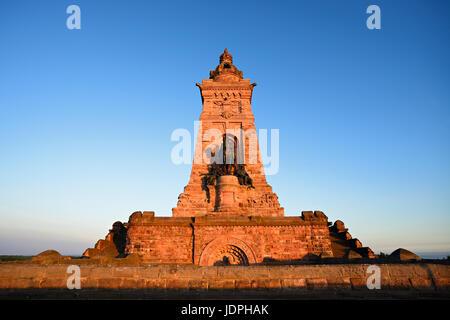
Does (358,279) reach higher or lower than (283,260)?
higher

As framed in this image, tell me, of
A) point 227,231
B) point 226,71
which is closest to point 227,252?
point 227,231

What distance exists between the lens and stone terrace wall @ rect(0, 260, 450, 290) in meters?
5.30

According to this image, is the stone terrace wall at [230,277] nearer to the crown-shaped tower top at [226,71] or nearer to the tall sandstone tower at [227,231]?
the tall sandstone tower at [227,231]

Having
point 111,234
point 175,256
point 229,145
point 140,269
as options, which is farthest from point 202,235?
point 229,145

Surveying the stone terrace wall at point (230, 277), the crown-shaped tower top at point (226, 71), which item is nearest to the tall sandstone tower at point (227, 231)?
the stone terrace wall at point (230, 277)

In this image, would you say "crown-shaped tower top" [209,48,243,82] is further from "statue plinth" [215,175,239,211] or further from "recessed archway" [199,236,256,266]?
"recessed archway" [199,236,256,266]

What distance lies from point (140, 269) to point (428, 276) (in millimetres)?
6326

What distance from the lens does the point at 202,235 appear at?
15148 millimetres

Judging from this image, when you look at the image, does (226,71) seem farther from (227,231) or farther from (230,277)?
(230,277)

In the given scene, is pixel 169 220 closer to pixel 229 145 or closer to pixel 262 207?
pixel 262 207

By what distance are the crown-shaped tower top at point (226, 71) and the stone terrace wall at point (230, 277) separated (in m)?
26.3

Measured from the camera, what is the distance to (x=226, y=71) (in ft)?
98.3

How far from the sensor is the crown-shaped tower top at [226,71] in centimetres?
2933

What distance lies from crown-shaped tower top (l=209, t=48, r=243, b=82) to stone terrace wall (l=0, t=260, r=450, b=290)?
26338 mm
